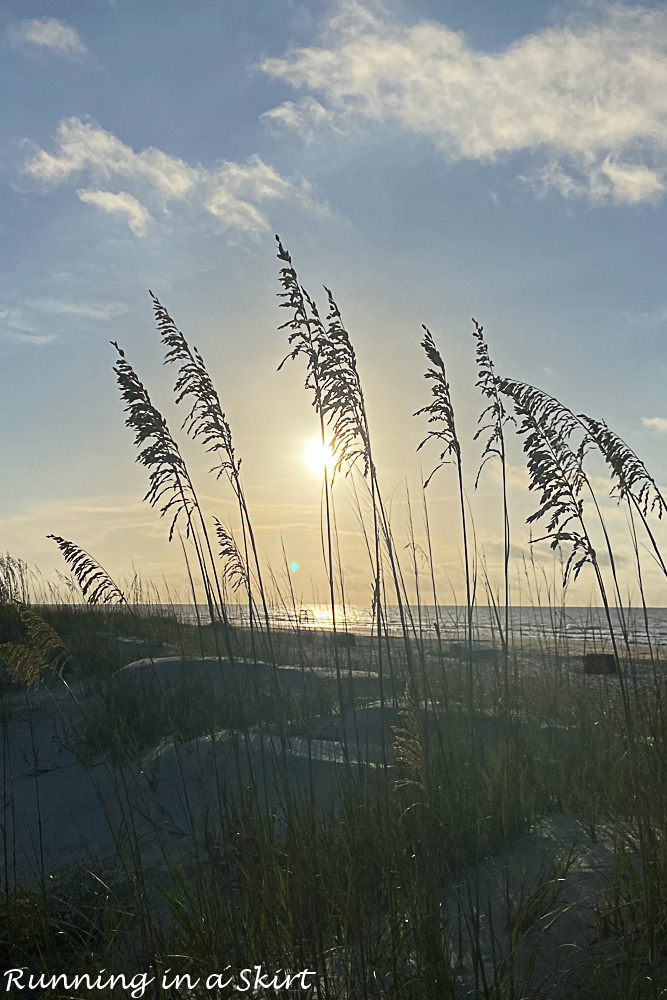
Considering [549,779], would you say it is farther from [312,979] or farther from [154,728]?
[154,728]

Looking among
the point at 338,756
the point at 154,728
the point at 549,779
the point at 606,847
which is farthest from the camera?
the point at 154,728

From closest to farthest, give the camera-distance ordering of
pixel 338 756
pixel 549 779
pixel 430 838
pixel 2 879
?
pixel 430 838, pixel 2 879, pixel 549 779, pixel 338 756

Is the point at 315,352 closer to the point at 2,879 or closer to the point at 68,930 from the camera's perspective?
the point at 68,930

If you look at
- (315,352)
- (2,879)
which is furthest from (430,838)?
(2,879)

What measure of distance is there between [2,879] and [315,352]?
2.88 metres

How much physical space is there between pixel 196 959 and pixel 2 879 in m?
1.85

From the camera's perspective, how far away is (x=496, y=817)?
3195 millimetres

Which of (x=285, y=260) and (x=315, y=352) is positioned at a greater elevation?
(x=285, y=260)

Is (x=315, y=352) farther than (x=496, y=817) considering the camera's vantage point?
No

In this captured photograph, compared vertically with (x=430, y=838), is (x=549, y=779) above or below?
below

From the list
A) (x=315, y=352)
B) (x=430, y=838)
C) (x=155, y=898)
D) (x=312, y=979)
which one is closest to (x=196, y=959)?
(x=312, y=979)

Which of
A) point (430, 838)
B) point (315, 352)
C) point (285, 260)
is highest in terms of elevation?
point (285, 260)

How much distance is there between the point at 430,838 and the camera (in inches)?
78.9

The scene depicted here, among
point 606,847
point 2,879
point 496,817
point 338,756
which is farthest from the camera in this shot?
point 338,756
